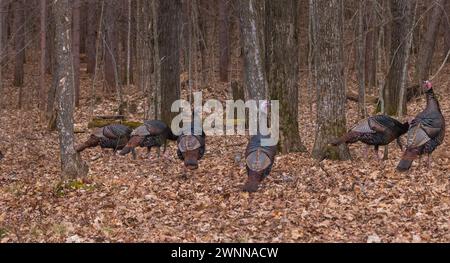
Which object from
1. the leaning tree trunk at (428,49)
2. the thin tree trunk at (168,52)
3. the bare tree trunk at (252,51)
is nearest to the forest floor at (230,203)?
the bare tree trunk at (252,51)

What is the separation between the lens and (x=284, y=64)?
12.0 meters

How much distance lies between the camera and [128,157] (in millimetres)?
13883

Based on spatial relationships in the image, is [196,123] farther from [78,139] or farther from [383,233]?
[78,139]

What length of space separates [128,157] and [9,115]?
35.6 ft

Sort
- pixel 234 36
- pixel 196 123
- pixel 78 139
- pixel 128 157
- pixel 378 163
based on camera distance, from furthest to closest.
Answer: pixel 234 36
pixel 78 139
pixel 128 157
pixel 196 123
pixel 378 163

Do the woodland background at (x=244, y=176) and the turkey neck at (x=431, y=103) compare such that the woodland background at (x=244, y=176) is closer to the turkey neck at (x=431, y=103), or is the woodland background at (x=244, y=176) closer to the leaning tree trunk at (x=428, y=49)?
the turkey neck at (x=431, y=103)

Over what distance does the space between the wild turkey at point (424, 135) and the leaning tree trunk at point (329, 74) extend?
1.75m

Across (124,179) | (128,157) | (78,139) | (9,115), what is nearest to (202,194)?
(124,179)

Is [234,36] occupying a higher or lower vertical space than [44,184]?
higher

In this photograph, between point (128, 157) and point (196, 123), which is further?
point (128, 157)

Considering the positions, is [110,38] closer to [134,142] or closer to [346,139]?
[134,142]

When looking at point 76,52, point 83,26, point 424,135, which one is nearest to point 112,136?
point 424,135

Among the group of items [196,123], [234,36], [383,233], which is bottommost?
[383,233]

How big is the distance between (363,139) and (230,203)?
3016 millimetres
